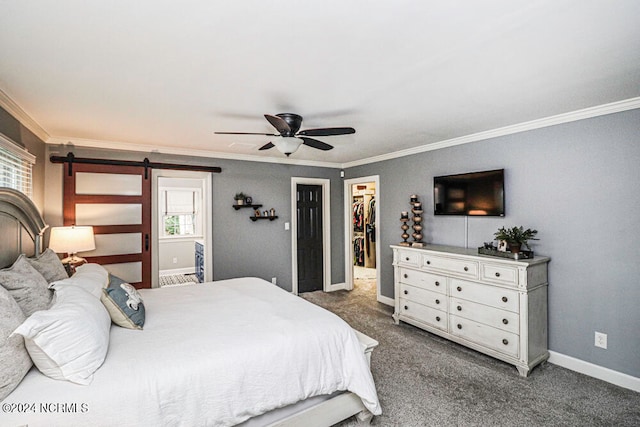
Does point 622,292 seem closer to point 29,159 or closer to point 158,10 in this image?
point 158,10

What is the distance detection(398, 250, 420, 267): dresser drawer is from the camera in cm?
397

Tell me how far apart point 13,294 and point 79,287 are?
30 cm

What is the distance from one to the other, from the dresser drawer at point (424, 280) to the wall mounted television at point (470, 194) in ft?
2.85

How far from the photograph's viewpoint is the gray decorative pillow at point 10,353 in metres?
1.34

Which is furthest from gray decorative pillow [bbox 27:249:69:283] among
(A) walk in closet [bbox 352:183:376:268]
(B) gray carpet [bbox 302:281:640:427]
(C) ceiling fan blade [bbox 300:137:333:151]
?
(A) walk in closet [bbox 352:183:376:268]

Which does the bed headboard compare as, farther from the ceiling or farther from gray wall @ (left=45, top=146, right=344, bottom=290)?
gray wall @ (left=45, top=146, right=344, bottom=290)

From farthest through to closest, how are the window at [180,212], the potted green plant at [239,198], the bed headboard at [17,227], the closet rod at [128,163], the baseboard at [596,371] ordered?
the window at [180,212] → the potted green plant at [239,198] → the closet rod at [128,163] → the baseboard at [596,371] → the bed headboard at [17,227]

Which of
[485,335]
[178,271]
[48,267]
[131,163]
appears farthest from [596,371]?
[178,271]

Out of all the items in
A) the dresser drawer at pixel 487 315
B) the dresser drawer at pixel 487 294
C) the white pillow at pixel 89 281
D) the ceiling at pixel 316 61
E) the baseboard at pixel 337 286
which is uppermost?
the ceiling at pixel 316 61

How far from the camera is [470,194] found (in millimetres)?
3803

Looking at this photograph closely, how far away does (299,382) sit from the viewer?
6.28 ft

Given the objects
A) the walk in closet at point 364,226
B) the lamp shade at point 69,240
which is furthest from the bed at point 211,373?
the walk in closet at point 364,226

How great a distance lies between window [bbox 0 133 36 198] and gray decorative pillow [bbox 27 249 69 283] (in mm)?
658

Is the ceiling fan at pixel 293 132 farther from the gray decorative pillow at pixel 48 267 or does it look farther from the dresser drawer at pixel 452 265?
the dresser drawer at pixel 452 265
